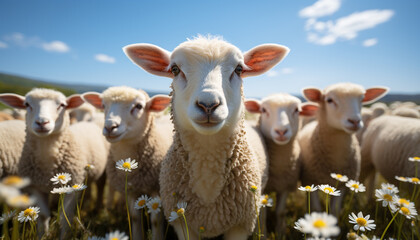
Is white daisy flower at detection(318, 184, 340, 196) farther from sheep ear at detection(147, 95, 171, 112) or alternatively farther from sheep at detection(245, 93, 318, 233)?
sheep ear at detection(147, 95, 171, 112)

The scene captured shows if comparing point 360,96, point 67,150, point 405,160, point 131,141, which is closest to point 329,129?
point 360,96

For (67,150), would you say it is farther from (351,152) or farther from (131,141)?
(351,152)

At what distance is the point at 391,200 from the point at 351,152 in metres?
1.92

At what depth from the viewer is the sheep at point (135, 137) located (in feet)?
8.32

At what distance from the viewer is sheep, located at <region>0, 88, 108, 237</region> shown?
2.59 m

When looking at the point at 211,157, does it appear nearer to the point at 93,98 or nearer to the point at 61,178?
the point at 61,178

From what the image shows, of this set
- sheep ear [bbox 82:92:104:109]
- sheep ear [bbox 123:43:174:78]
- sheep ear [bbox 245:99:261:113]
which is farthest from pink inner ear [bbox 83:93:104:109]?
sheep ear [bbox 245:99:261:113]

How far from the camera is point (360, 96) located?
3.02 meters

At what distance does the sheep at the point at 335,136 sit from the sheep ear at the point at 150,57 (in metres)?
2.30

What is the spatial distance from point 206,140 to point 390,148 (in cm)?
370

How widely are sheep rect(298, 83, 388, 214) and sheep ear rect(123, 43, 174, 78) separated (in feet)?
7.54

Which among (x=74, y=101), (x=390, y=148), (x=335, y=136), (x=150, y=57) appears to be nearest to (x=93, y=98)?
(x=74, y=101)

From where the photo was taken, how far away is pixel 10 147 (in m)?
3.24

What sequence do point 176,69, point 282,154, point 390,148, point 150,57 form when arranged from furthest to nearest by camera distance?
point 390,148, point 282,154, point 150,57, point 176,69
